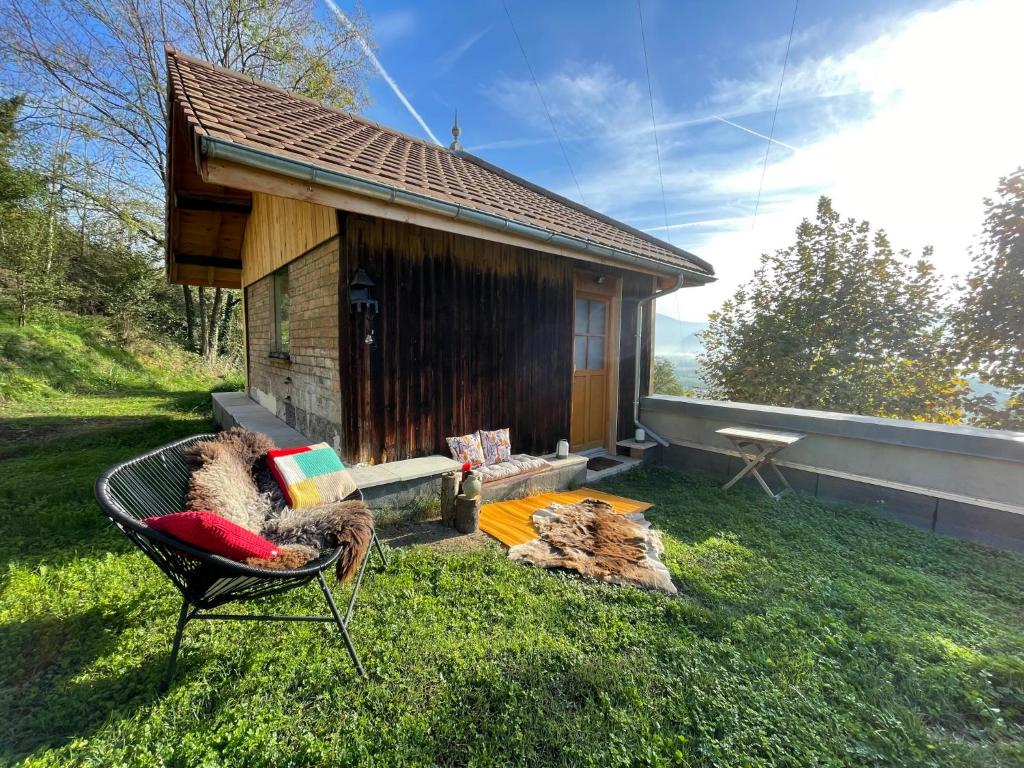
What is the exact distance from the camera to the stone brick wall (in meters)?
3.74

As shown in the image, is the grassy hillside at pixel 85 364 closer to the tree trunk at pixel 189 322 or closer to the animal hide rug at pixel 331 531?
the tree trunk at pixel 189 322

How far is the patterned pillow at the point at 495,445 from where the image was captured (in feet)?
14.6

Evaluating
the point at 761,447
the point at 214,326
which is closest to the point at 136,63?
the point at 214,326

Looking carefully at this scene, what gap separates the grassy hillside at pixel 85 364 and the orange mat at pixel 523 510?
10.3 metres

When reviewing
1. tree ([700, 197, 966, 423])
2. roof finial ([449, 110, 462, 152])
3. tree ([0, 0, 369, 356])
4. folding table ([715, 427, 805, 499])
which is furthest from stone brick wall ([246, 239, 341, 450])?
tree ([0, 0, 369, 356])

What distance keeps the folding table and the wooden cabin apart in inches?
65.4

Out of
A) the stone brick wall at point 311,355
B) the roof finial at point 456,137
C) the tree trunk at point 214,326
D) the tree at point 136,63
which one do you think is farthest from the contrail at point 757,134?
the tree trunk at point 214,326

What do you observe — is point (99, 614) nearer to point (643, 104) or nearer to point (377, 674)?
point (377, 674)

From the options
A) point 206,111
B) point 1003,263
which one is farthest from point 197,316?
point 1003,263

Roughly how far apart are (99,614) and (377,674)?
5.30 feet

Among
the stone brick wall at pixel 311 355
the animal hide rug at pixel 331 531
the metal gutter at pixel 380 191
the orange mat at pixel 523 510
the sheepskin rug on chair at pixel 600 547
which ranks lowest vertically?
the orange mat at pixel 523 510

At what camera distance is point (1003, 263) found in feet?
23.7

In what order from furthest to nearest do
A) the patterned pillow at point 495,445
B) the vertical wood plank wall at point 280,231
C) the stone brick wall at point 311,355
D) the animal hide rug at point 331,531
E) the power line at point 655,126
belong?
the power line at point 655,126, the patterned pillow at point 495,445, the vertical wood plank wall at point 280,231, the stone brick wall at point 311,355, the animal hide rug at point 331,531

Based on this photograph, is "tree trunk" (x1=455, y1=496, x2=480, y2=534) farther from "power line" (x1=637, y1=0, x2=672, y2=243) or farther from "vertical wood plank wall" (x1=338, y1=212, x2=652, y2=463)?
"power line" (x1=637, y1=0, x2=672, y2=243)
